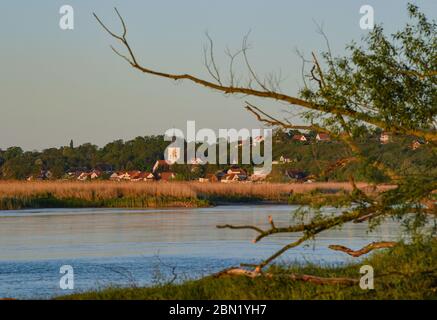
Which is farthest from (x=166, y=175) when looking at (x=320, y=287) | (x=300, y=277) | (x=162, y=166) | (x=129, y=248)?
(x=300, y=277)

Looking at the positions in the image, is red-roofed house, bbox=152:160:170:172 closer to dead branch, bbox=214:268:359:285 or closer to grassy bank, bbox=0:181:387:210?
grassy bank, bbox=0:181:387:210

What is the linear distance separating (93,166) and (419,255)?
3392 inches

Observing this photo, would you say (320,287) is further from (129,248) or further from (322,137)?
(129,248)

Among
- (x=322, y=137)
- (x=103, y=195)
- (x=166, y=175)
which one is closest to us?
(x=322, y=137)

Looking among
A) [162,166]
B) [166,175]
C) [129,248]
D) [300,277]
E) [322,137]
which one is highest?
[322,137]

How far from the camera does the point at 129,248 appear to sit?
2223cm

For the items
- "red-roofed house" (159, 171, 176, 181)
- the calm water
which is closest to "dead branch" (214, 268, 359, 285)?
the calm water

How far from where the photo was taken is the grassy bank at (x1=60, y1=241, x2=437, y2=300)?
1019 cm

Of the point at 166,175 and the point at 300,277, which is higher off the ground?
the point at 166,175

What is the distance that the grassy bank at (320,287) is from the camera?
10188mm

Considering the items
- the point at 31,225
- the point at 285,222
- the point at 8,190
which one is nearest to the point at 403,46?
the point at 285,222

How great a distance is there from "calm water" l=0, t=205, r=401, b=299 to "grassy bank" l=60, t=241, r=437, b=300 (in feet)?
1.79

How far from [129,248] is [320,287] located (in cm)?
1187
